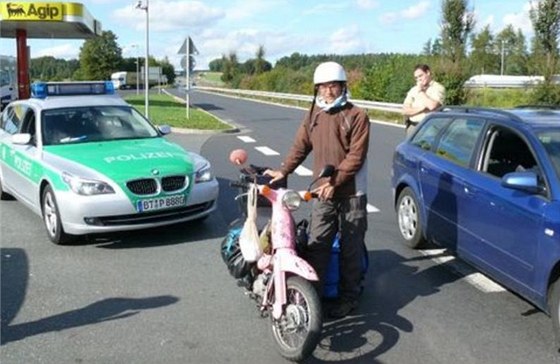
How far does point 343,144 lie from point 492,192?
1.29 metres

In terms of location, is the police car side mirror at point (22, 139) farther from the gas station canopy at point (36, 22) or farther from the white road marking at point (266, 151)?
the gas station canopy at point (36, 22)

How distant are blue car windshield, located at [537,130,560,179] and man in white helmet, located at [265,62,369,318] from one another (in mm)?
1330

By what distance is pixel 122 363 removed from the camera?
4.16 meters

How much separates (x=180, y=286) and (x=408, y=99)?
4.79 m

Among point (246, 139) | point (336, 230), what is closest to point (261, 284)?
point (336, 230)

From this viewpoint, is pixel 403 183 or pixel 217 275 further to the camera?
pixel 403 183

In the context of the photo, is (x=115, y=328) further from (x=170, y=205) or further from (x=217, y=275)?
(x=170, y=205)

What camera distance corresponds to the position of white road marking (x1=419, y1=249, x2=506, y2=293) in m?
5.65

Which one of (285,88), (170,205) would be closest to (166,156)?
(170,205)

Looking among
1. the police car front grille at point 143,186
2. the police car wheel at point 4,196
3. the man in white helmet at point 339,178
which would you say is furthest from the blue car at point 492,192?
the police car wheel at point 4,196

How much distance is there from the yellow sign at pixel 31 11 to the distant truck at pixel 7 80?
7987 mm

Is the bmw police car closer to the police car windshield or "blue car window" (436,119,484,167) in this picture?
the police car windshield

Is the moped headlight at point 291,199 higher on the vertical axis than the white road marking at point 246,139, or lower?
higher

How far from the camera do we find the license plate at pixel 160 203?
690cm
